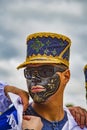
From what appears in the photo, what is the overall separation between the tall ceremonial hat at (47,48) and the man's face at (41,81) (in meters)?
0.09

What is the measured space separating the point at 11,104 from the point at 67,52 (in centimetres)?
134

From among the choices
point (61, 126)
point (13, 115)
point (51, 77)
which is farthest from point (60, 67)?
point (13, 115)

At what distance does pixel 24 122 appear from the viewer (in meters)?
5.09

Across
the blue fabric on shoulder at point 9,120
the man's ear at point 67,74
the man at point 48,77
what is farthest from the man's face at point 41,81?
the blue fabric on shoulder at point 9,120

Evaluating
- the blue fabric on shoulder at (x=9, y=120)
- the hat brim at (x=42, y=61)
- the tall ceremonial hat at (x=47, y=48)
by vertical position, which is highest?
the tall ceremonial hat at (x=47, y=48)

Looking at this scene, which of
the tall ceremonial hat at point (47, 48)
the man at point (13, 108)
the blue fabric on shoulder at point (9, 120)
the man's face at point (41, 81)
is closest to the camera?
the blue fabric on shoulder at point (9, 120)

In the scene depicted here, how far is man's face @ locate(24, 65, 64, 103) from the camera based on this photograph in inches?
220

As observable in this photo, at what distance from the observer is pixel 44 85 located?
5.64 m

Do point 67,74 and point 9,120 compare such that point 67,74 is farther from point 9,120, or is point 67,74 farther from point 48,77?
point 9,120

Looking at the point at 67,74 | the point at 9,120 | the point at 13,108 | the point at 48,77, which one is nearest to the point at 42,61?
the point at 48,77

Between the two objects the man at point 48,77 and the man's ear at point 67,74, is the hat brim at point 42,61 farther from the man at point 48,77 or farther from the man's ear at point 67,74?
the man's ear at point 67,74

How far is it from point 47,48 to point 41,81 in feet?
1.60

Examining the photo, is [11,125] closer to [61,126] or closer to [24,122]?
[24,122]

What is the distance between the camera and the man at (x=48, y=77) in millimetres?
5629
